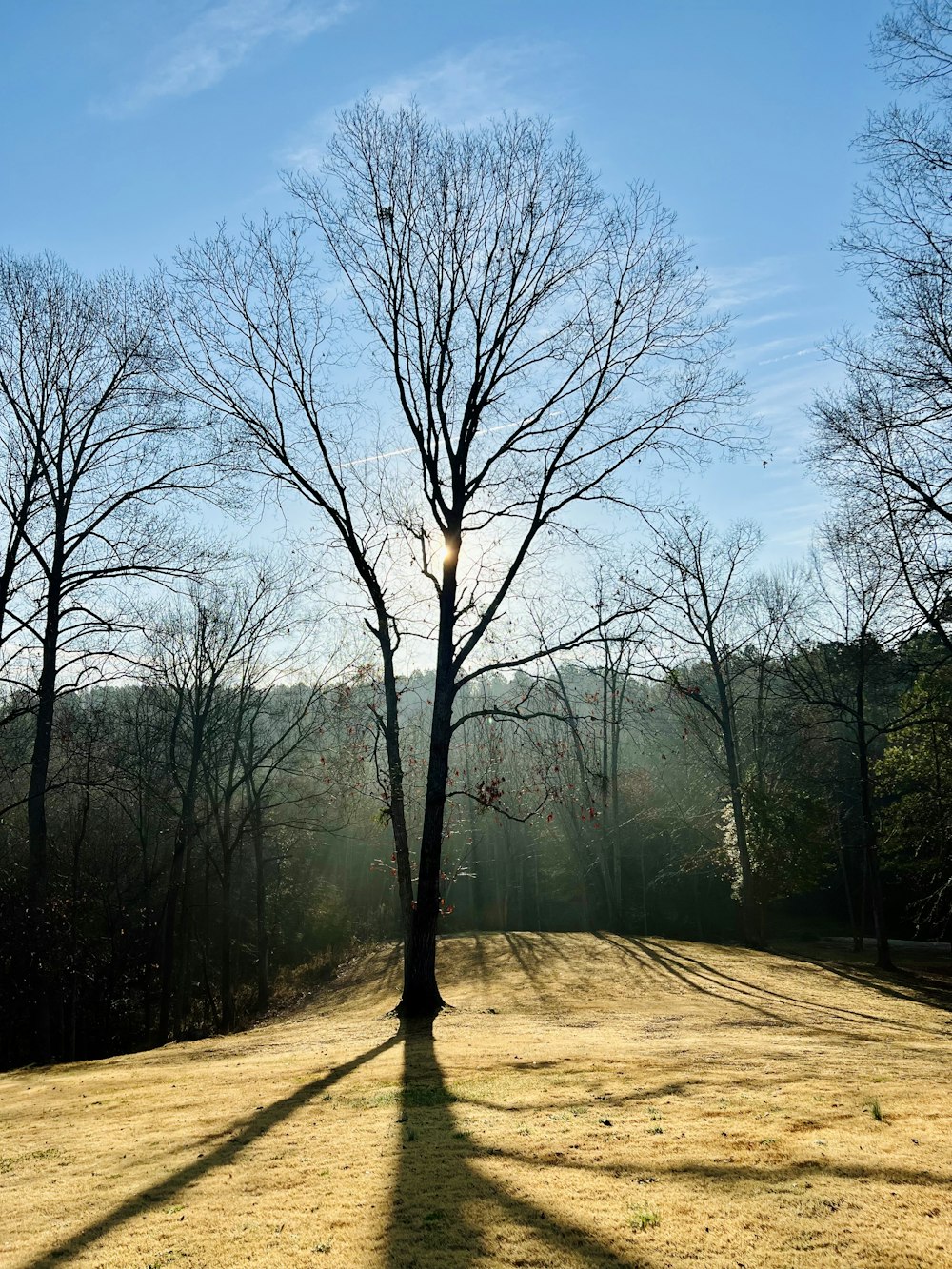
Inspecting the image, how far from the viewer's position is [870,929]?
127ft

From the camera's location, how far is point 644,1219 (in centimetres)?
420

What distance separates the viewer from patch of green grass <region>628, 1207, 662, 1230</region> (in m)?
4.11

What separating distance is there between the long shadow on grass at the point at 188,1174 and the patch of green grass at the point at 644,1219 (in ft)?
8.73

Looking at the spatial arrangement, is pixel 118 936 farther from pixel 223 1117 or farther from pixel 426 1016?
pixel 223 1117

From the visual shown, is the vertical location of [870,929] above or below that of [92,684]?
below

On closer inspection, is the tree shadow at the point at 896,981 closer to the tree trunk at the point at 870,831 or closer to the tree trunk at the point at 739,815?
the tree trunk at the point at 870,831

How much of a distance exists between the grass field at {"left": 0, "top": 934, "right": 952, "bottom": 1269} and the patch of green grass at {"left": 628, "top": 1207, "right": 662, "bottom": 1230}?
14 mm

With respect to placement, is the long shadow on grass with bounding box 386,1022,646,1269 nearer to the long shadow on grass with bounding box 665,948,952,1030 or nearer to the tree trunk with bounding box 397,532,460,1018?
the tree trunk with bounding box 397,532,460,1018

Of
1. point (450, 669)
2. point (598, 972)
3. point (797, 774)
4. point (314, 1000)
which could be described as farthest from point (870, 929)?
point (450, 669)

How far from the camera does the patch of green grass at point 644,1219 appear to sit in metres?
4.11

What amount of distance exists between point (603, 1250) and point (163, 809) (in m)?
28.2

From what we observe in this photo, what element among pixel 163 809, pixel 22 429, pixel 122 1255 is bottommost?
pixel 122 1255

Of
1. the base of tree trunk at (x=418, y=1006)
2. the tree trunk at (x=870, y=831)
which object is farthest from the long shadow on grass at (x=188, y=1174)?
the tree trunk at (x=870, y=831)

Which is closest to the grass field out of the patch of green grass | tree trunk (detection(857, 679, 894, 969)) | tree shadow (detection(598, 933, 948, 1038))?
the patch of green grass
